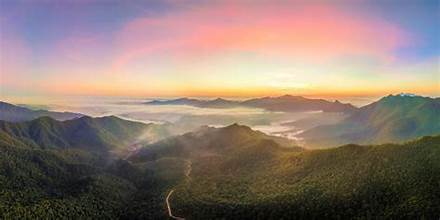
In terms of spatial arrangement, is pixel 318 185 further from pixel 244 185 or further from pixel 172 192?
pixel 172 192

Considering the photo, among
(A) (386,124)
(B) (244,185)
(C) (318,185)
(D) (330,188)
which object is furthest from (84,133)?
(D) (330,188)

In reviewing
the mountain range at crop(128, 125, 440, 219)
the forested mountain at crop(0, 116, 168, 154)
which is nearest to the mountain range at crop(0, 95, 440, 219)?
the mountain range at crop(128, 125, 440, 219)

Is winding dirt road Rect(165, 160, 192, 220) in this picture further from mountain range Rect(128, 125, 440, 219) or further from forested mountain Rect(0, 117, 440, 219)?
mountain range Rect(128, 125, 440, 219)

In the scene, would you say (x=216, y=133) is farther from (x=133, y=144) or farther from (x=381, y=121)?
(x=381, y=121)

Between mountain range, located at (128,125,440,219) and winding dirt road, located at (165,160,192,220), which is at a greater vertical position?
mountain range, located at (128,125,440,219)

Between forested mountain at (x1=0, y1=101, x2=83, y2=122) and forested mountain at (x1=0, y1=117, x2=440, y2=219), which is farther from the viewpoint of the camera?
forested mountain at (x1=0, y1=101, x2=83, y2=122)
